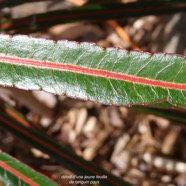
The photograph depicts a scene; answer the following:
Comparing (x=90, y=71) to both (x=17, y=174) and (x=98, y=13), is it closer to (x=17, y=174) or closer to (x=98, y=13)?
(x=17, y=174)

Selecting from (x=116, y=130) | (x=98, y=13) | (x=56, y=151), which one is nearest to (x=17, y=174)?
(x=56, y=151)

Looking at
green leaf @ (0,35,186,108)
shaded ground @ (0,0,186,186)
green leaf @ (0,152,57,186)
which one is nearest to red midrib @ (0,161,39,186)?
green leaf @ (0,152,57,186)

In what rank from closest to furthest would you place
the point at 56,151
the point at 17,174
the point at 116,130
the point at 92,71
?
1. the point at 92,71
2. the point at 17,174
3. the point at 56,151
4. the point at 116,130

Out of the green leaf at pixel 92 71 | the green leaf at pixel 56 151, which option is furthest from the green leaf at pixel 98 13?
the green leaf at pixel 92 71

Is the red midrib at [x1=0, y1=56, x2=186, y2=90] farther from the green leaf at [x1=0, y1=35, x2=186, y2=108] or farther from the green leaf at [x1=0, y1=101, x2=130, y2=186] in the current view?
the green leaf at [x1=0, y1=101, x2=130, y2=186]

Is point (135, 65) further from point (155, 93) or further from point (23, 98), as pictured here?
point (23, 98)

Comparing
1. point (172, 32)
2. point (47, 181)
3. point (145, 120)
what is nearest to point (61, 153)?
point (47, 181)
